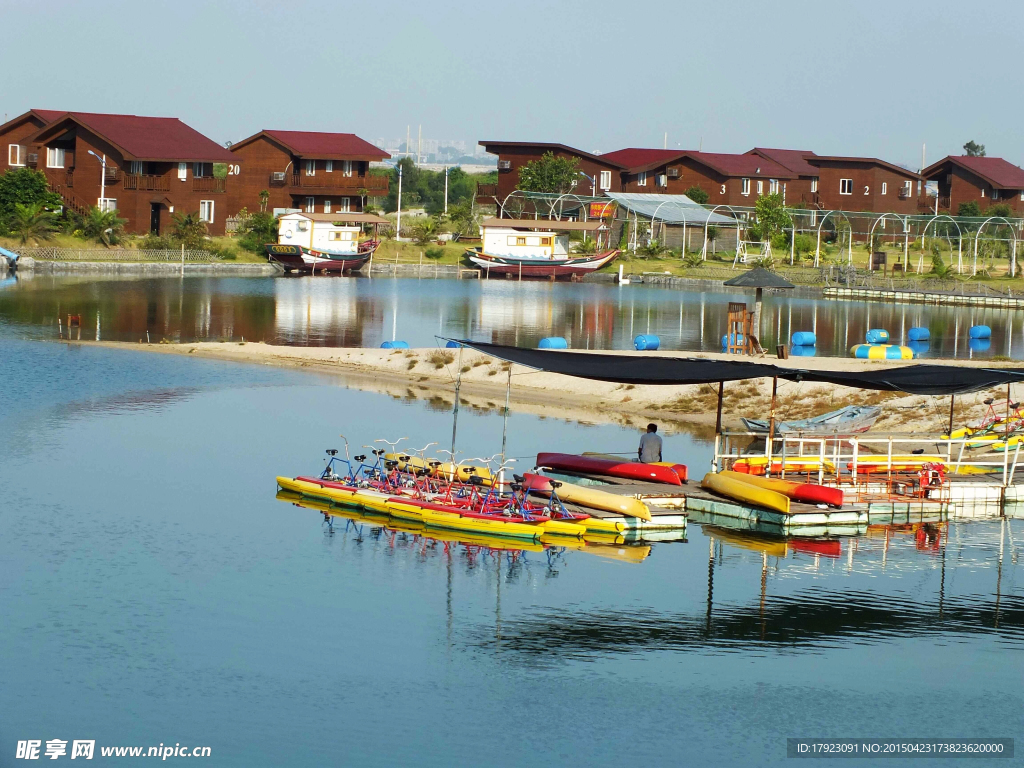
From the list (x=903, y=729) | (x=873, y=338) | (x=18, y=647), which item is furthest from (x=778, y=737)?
(x=873, y=338)

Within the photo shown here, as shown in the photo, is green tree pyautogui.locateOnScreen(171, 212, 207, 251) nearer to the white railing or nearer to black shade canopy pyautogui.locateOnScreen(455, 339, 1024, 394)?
the white railing

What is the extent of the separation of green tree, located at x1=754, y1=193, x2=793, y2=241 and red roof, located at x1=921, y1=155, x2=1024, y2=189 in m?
26.4

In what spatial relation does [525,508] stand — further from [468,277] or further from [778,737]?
[468,277]

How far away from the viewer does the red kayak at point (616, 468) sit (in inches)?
1084

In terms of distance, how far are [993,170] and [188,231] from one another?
69900 millimetres

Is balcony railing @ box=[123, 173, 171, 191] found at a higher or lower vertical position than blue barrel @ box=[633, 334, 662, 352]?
higher

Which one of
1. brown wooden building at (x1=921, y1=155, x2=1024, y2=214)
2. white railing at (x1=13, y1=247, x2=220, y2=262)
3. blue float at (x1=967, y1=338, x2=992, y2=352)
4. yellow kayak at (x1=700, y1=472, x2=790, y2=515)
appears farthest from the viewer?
brown wooden building at (x1=921, y1=155, x2=1024, y2=214)

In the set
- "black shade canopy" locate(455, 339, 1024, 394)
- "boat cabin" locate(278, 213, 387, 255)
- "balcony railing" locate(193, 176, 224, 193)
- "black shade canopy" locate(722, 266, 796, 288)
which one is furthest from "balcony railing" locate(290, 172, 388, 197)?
"black shade canopy" locate(455, 339, 1024, 394)

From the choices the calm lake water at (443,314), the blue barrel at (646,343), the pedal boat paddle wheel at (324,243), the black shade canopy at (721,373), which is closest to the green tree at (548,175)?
the pedal boat paddle wheel at (324,243)

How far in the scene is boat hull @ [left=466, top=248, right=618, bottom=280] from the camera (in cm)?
9588

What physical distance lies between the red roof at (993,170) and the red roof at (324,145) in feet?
164

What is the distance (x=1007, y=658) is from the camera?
19.9 meters

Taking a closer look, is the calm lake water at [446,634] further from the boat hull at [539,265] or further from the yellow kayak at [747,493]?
the boat hull at [539,265]

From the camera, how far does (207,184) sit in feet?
304
